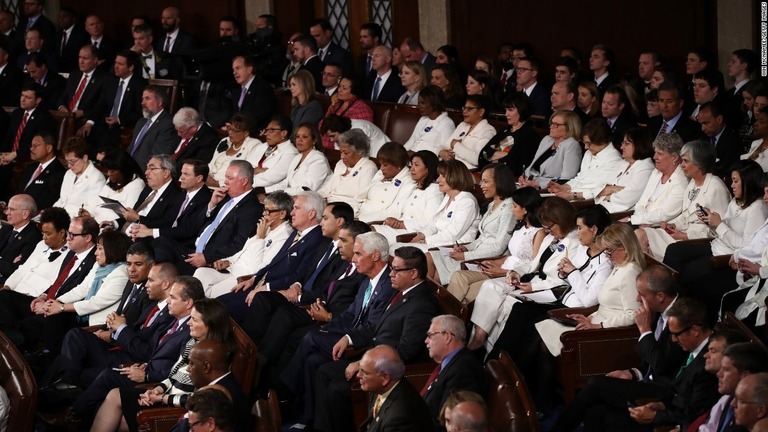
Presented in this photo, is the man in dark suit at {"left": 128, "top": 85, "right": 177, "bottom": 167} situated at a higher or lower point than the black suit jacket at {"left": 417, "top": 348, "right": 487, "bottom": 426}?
lower

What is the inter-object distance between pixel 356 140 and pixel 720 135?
2603 mm

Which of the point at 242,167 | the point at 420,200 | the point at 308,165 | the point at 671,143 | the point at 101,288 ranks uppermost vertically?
the point at 671,143

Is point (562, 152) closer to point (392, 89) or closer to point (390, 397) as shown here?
point (392, 89)

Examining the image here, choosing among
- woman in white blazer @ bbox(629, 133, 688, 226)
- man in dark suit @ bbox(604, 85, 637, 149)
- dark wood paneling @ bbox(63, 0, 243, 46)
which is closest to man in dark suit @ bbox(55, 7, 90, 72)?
dark wood paneling @ bbox(63, 0, 243, 46)

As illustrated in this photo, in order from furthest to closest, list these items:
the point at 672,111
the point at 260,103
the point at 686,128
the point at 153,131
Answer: the point at 260,103
the point at 153,131
the point at 672,111
the point at 686,128

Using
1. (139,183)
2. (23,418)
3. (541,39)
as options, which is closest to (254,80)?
(139,183)

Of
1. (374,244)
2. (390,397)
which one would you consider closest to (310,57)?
(374,244)

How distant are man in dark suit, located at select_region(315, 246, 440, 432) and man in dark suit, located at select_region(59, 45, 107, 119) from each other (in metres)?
5.71

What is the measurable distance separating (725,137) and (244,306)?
324cm

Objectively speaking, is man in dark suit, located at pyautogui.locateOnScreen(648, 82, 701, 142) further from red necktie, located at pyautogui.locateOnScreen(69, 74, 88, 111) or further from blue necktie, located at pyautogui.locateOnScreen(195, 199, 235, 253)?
red necktie, located at pyautogui.locateOnScreen(69, 74, 88, 111)

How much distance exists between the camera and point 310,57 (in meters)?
11.7

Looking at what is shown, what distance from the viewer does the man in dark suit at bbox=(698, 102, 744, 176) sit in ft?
26.7

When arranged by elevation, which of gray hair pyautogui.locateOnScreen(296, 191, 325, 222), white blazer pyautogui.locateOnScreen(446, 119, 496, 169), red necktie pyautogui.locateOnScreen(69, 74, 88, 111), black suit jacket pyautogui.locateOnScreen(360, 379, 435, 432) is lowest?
red necktie pyautogui.locateOnScreen(69, 74, 88, 111)

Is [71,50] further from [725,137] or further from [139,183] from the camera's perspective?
[725,137]
